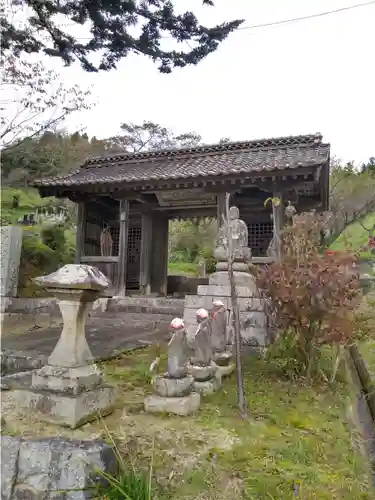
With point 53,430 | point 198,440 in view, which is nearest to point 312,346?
point 198,440

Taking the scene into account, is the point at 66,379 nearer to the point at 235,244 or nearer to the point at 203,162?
the point at 235,244

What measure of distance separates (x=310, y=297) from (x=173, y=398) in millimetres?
1934

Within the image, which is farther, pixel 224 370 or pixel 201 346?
pixel 224 370

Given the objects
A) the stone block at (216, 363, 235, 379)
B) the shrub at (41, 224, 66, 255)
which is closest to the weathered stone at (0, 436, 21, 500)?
the stone block at (216, 363, 235, 379)

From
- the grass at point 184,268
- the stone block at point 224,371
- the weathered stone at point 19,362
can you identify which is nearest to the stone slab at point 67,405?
the weathered stone at point 19,362

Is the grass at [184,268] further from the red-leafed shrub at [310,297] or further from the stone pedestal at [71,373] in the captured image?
the stone pedestal at [71,373]

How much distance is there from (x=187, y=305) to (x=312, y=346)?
300 cm

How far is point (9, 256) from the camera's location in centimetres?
1080

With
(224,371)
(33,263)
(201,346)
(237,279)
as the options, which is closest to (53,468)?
(201,346)

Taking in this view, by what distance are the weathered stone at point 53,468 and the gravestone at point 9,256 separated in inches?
360

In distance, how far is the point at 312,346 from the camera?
4.48 metres

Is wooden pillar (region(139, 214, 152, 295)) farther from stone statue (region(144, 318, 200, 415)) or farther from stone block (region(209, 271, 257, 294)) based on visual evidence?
stone statue (region(144, 318, 200, 415))

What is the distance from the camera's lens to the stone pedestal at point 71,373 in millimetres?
3086

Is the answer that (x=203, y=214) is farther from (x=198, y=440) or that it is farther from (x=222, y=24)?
(x=198, y=440)
